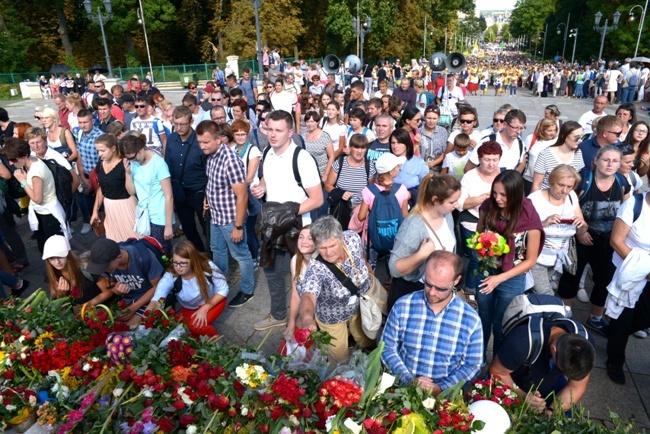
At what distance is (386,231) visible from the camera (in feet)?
14.5

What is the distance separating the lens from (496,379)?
2.46 meters

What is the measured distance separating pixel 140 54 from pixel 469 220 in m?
46.3

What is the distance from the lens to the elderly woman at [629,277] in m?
3.59

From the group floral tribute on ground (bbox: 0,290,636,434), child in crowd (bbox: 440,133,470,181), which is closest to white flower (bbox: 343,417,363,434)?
floral tribute on ground (bbox: 0,290,636,434)

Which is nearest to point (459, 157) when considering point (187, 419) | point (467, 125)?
point (467, 125)

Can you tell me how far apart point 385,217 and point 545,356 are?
199 cm

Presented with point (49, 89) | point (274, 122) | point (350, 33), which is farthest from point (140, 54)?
point (274, 122)

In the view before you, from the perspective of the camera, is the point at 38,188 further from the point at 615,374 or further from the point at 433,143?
the point at 615,374

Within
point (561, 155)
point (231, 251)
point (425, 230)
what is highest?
point (561, 155)

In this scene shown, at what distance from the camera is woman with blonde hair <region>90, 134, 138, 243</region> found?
506 cm

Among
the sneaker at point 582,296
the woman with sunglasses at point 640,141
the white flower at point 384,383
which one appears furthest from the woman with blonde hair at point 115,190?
the woman with sunglasses at point 640,141

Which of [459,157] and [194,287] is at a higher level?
[459,157]

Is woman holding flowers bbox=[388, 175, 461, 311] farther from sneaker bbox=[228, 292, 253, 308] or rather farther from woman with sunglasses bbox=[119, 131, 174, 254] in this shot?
woman with sunglasses bbox=[119, 131, 174, 254]

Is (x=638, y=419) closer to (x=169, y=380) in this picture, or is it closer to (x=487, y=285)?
(x=487, y=285)
